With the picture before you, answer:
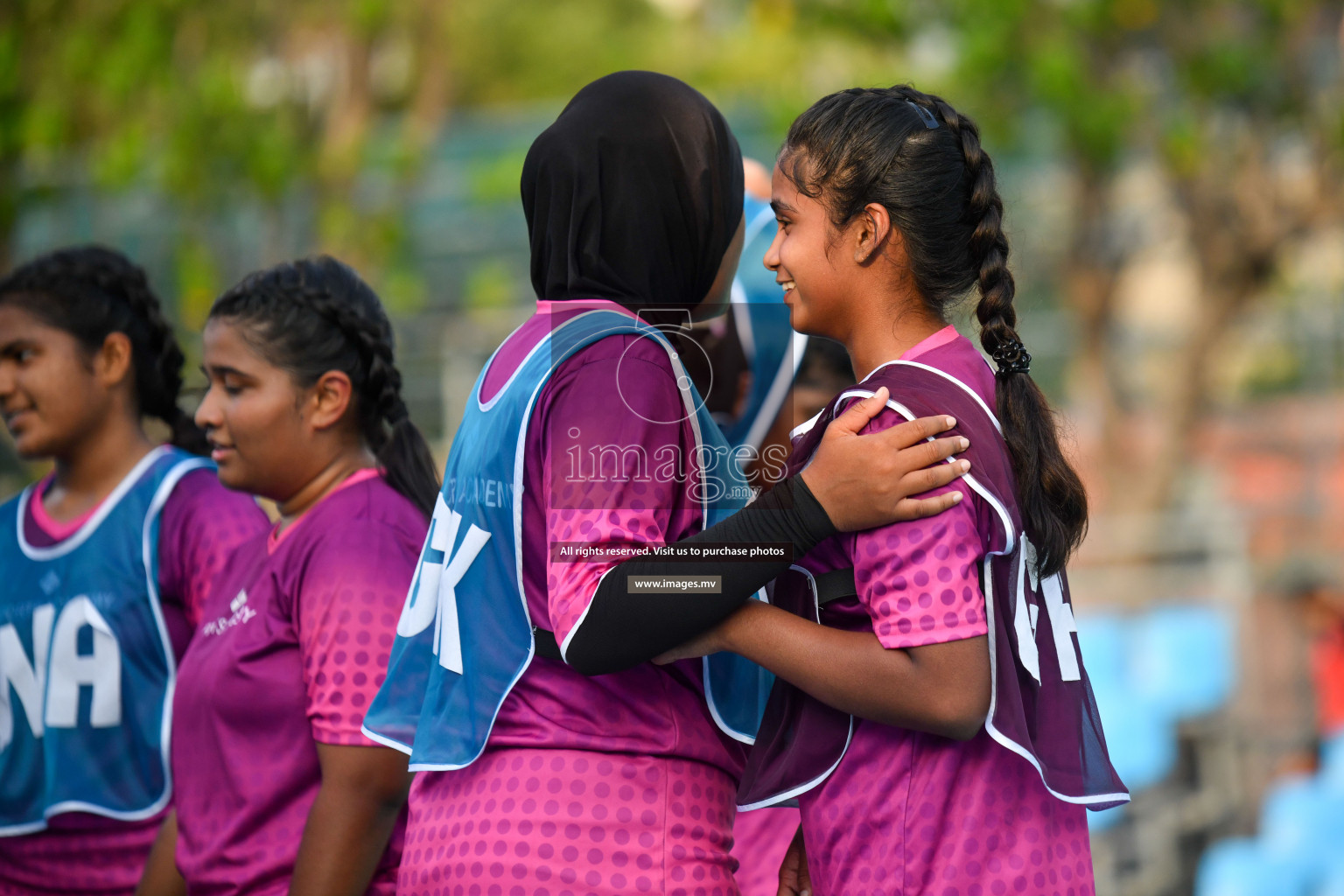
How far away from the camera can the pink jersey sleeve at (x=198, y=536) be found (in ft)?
8.25

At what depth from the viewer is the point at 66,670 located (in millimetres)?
2504

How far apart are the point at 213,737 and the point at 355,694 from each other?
31cm

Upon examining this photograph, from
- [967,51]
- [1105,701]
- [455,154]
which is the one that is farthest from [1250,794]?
[455,154]

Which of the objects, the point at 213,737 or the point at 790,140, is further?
the point at 213,737

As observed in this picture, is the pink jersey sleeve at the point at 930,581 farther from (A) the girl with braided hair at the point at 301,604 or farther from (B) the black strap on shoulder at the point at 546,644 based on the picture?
(A) the girl with braided hair at the point at 301,604

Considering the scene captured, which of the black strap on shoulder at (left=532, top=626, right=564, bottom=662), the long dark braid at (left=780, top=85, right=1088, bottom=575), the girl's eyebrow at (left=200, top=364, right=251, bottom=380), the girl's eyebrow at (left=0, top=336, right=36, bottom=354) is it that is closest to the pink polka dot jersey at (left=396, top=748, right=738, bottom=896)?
the black strap on shoulder at (left=532, top=626, right=564, bottom=662)

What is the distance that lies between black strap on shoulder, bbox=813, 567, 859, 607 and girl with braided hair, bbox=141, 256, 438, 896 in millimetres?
767

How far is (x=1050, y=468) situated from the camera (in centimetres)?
169

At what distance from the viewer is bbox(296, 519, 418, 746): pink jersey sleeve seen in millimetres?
2057

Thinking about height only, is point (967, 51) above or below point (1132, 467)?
above

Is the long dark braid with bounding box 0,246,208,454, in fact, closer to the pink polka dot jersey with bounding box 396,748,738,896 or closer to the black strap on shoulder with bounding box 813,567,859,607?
the pink polka dot jersey with bounding box 396,748,738,896

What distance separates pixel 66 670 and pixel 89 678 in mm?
50

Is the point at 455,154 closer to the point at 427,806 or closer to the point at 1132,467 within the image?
the point at 1132,467

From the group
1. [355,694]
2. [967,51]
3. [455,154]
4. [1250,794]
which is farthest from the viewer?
[455,154]
